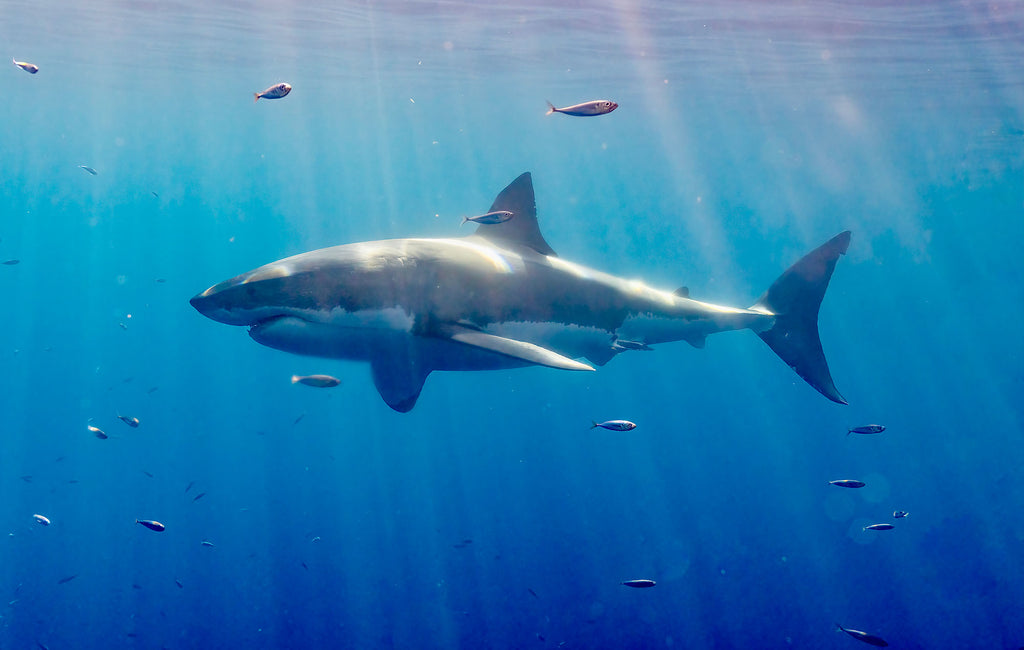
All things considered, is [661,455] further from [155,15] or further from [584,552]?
[155,15]

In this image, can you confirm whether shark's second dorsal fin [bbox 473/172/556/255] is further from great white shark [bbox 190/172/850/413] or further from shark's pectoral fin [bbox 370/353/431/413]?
shark's pectoral fin [bbox 370/353/431/413]

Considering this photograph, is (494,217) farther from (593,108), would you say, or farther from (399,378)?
(399,378)

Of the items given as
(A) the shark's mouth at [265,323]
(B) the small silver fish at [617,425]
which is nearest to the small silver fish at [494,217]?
(A) the shark's mouth at [265,323]

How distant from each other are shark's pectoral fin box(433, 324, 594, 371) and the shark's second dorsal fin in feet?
5.85

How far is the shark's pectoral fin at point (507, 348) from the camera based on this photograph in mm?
4172

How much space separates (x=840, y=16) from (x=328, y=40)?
1905 centimetres

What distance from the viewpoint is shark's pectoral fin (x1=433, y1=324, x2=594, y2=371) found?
13.7 ft

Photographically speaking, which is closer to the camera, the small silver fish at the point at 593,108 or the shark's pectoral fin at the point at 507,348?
the shark's pectoral fin at the point at 507,348

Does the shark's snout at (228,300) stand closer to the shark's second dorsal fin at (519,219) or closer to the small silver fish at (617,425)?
the shark's second dorsal fin at (519,219)

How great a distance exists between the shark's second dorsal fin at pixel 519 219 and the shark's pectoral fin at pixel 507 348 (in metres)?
1.78

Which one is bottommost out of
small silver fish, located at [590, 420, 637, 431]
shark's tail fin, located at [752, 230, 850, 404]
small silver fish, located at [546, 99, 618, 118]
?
small silver fish, located at [590, 420, 637, 431]

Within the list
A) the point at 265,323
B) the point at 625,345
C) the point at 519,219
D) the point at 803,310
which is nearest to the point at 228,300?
the point at 265,323

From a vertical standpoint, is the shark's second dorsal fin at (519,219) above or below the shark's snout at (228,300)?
below

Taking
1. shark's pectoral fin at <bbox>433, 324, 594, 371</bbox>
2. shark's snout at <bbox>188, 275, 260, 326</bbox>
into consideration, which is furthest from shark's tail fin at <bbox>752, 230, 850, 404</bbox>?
shark's snout at <bbox>188, 275, 260, 326</bbox>
